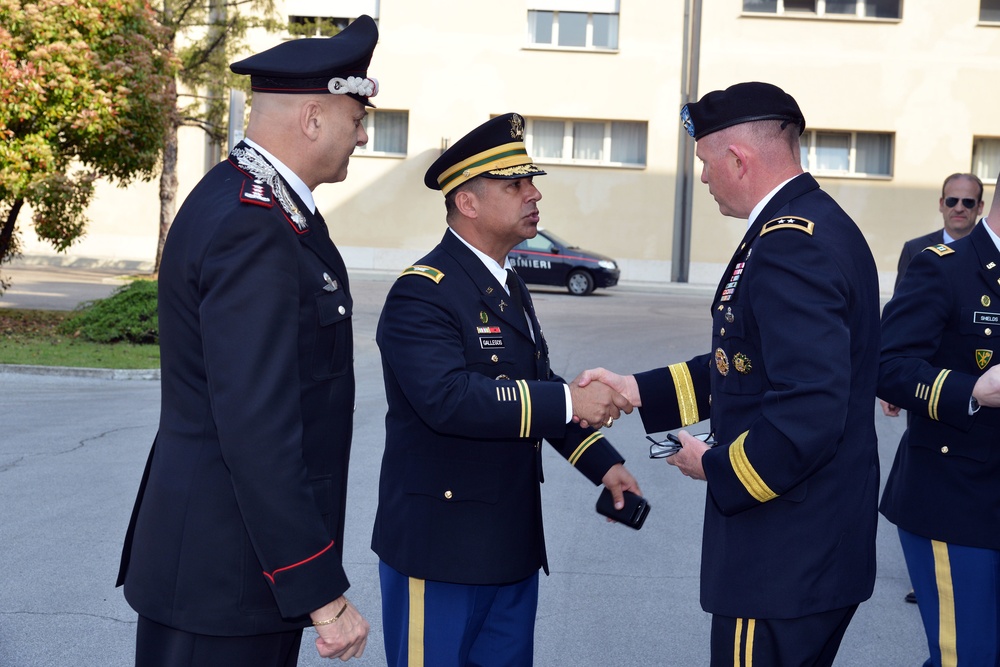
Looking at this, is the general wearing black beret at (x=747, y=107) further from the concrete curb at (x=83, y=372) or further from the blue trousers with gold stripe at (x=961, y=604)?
the concrete curb at (x=83, y=372)

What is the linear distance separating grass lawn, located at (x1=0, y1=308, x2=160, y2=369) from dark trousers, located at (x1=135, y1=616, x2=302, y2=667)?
32.2ft

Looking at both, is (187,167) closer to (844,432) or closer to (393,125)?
(393,125)

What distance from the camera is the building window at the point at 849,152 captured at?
29266mm

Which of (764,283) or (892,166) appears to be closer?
(764,283)

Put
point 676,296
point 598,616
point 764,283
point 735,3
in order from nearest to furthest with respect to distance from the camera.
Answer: point 764,283
point 598,616
point 676,296
point 735,3

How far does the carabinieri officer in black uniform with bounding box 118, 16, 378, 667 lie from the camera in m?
2.29

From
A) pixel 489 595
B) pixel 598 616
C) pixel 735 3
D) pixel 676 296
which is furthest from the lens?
pixel 735 3

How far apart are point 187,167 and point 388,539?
28866 mm

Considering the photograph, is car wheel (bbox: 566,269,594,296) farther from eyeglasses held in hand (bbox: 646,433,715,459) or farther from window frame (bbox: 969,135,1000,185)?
eyeglasses held in hand (bbox: 646,433,715,459)

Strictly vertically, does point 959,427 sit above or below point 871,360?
below

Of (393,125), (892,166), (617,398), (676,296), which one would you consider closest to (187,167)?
(393,125)

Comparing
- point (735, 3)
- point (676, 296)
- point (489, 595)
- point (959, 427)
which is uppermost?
point (735, 3)

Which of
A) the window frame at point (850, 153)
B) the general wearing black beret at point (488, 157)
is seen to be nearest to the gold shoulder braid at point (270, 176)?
the general wearing black beret at point (488, 157)

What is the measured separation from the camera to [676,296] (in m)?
25.5
